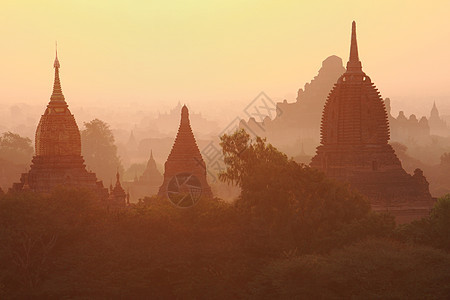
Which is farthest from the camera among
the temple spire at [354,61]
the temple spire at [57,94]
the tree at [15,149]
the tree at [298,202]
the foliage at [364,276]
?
the tree at [15,149]

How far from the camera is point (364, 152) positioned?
2472 inches

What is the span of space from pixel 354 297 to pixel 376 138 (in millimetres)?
26884

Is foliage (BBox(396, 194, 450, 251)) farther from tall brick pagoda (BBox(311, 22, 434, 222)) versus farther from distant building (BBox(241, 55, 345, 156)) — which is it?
distant building (BBox(241, 55, 345, 156))

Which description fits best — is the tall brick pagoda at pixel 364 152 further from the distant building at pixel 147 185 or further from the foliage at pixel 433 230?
the distant building at pixel 147 185

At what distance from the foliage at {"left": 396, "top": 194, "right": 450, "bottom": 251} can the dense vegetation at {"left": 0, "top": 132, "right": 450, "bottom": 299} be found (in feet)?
0.19

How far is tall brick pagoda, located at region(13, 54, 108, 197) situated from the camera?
62.3 m

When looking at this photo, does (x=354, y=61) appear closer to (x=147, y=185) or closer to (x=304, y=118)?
(x=147, y=185)

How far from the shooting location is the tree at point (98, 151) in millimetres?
132500

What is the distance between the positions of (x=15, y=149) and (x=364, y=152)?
8030 cm

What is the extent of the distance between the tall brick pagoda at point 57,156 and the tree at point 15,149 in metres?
64.8

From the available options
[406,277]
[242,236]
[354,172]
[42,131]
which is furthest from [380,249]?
[42,131]

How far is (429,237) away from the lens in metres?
43.8

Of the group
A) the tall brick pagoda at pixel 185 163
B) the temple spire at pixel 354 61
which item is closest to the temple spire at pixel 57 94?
the tall brick pagoda at pixel 185 163

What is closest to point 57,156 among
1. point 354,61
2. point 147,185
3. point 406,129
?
point 354,61
